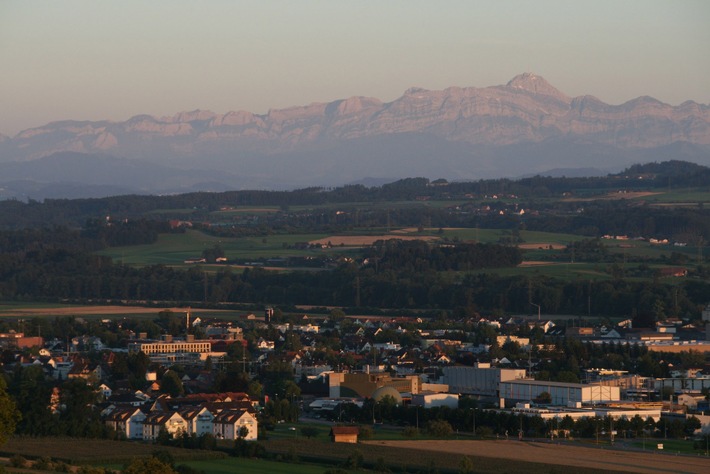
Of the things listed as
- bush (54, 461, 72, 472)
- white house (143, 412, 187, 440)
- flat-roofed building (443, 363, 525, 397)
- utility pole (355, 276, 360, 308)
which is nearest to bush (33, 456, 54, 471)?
bush (54, 461, 72, 472)

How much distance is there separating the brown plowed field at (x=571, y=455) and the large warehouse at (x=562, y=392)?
6.89 meters

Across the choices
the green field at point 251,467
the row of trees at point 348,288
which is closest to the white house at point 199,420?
the green field at point 251,467

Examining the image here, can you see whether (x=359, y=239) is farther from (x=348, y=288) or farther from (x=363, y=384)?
(x=363, y=384)

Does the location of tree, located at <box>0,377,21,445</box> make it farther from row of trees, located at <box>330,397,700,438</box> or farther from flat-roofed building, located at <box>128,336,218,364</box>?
flat-roofed building, located at <box>128,336,218,364</box>

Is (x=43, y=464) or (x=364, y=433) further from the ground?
(x=43, y=464)

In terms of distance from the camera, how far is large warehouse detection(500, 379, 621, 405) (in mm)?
45031

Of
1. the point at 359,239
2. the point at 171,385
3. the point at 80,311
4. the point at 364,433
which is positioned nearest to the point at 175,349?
the point at 171,385

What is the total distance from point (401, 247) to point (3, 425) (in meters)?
57.2

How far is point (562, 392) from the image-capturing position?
4562cm

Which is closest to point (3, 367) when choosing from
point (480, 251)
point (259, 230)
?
point (480, 251)

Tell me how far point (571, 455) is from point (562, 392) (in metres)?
9.77

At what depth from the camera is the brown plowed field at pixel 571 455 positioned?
112 ft

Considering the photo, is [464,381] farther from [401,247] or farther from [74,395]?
[401,247]

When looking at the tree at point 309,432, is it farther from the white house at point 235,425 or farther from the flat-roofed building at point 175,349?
the flat-roofed building at point 175,349
